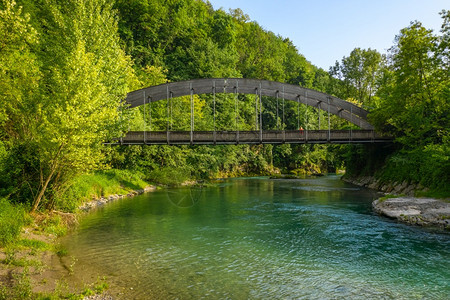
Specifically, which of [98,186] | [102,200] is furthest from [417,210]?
[98,186]

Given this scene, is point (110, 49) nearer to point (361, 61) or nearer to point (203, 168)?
point (203, 168)

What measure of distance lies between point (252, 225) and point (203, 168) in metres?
27.6

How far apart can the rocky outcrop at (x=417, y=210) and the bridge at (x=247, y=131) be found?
12.6m

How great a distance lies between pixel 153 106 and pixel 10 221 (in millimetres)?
33792

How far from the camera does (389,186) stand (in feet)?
98.0

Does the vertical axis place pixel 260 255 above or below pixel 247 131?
below

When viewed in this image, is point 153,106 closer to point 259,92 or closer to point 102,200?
point 259,92

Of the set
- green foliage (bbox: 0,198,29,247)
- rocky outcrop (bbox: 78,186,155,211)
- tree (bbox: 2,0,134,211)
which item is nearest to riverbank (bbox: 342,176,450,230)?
tree (bbox: 2,0,134,211)

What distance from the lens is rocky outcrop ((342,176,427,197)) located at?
24.6 meters

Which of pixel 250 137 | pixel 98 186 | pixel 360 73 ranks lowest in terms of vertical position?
pixel 98 186

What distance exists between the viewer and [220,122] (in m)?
55.7

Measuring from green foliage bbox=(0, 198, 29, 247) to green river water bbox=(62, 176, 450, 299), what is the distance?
6.32 ft

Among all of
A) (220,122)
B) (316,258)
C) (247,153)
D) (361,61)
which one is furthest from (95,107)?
(361,61)

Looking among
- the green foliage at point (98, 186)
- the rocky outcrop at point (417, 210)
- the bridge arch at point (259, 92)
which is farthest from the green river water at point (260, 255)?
the bridge arch at point (259, 92)
